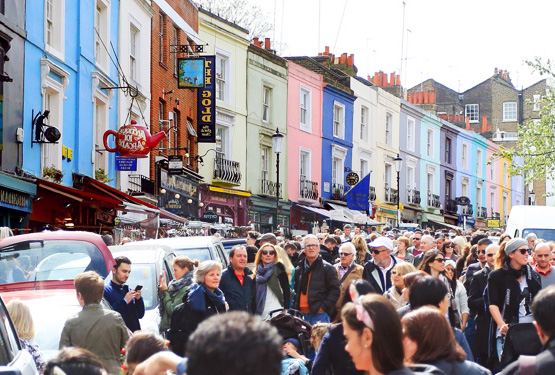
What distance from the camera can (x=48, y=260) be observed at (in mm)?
11328

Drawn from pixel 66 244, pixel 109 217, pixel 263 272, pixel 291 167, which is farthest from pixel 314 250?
pixel 291 167

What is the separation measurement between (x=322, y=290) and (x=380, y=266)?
880 mm

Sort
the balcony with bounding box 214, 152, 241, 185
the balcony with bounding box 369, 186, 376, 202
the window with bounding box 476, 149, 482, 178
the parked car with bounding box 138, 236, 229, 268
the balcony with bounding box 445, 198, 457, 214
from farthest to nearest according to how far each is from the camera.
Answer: the window with bounding box 476, 149, 482, 178 → the balcony with bounding box 445, 198, 457, 214 → the balcony with bounding box 369, 186, 376, 202 → the balcony with bounding box 214, 152, 241, 185 → the parked car with bounding box 138, 236, 229, 268

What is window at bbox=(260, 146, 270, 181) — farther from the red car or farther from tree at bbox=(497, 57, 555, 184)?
the red car

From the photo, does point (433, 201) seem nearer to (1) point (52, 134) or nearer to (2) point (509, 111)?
(2) point (509, 111)

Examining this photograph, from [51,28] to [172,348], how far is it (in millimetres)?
13259

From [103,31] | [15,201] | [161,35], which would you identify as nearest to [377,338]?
[15,201]

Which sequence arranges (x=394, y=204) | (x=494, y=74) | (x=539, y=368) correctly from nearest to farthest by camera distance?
(x=539, y=368), (x=394, y=204), (x=494, y=74)

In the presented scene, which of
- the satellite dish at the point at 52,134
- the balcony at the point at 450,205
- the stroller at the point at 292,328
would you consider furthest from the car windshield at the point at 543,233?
the balcony at the point at 450,205

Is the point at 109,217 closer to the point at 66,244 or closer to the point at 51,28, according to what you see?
the point at 51,28

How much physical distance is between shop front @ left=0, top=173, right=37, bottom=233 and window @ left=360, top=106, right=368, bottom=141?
1188 inches

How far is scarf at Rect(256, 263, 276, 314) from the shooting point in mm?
11680

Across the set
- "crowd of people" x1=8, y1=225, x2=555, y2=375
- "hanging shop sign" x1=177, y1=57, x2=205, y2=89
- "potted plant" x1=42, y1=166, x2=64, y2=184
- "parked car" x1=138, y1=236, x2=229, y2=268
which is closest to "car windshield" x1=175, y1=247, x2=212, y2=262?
"parked car" x1=138, y1=236, x2=229, y2=268

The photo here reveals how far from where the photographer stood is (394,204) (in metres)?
48.9
